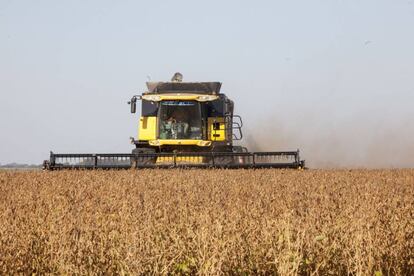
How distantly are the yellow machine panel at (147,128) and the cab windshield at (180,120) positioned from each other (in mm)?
237

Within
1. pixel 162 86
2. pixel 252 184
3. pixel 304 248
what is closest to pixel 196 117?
pixel 162 86

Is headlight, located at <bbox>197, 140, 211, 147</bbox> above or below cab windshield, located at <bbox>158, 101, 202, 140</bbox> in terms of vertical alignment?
below

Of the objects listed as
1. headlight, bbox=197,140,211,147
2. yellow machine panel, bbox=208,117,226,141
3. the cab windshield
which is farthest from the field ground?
yellow machine panel, bbox=208,117,226,141

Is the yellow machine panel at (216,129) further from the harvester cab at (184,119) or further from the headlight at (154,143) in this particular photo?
the headlight at (154,143)

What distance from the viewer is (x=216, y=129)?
54.0ft

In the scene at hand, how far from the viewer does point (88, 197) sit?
7.90m

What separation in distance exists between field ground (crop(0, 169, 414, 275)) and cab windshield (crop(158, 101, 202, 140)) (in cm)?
802

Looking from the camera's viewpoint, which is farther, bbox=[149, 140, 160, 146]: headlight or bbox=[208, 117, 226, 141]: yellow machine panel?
bbox=[208, 117, 226, 141]: yellow machine panel

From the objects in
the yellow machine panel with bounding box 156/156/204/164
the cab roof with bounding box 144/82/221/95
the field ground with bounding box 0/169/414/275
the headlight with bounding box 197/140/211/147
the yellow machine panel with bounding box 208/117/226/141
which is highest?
the cab roof with bounding box 144/82/221/95

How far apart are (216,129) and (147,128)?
1.67 m

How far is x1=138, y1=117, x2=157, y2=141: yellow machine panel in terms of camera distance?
16453 millimetres

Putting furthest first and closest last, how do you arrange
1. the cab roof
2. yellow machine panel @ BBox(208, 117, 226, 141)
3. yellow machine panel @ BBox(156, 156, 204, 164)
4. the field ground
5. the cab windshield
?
the cab roof, yellow machine panel @ BBox(208, 117, 226, 141), the cab windshield, yellow machine panel @ BBox(156, 156, 204, 164), the field ground

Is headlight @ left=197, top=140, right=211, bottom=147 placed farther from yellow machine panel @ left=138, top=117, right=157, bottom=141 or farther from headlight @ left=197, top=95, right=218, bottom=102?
yellow machine panel @ left=138, top=117, right=157, bottom=141

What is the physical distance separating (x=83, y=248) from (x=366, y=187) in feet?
19.0
